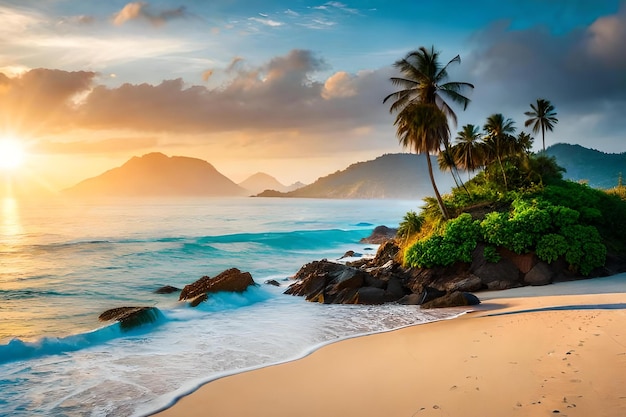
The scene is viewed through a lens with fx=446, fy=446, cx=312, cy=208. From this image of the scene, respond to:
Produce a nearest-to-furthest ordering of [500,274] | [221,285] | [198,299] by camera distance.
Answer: [198,299]
[500,274]
[221,285]

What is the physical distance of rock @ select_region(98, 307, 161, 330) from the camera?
1438 cm

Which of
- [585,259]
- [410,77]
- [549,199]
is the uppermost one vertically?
[410,77]

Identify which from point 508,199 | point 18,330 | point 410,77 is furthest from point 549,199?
point 18,330

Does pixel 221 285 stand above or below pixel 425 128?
below

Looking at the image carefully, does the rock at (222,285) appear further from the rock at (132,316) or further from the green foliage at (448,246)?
the green foliage at (448,246)

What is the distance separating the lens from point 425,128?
2356 cm

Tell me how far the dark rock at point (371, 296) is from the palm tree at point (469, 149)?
18901mm

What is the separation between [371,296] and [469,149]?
19899 mm

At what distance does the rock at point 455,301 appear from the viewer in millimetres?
15242

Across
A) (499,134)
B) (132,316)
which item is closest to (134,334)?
(132,316)

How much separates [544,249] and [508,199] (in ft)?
14.8

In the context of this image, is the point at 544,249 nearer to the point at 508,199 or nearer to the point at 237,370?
the point at 508,199

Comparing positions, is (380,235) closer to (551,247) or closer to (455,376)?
(551,247)

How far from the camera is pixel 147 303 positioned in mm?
20844
